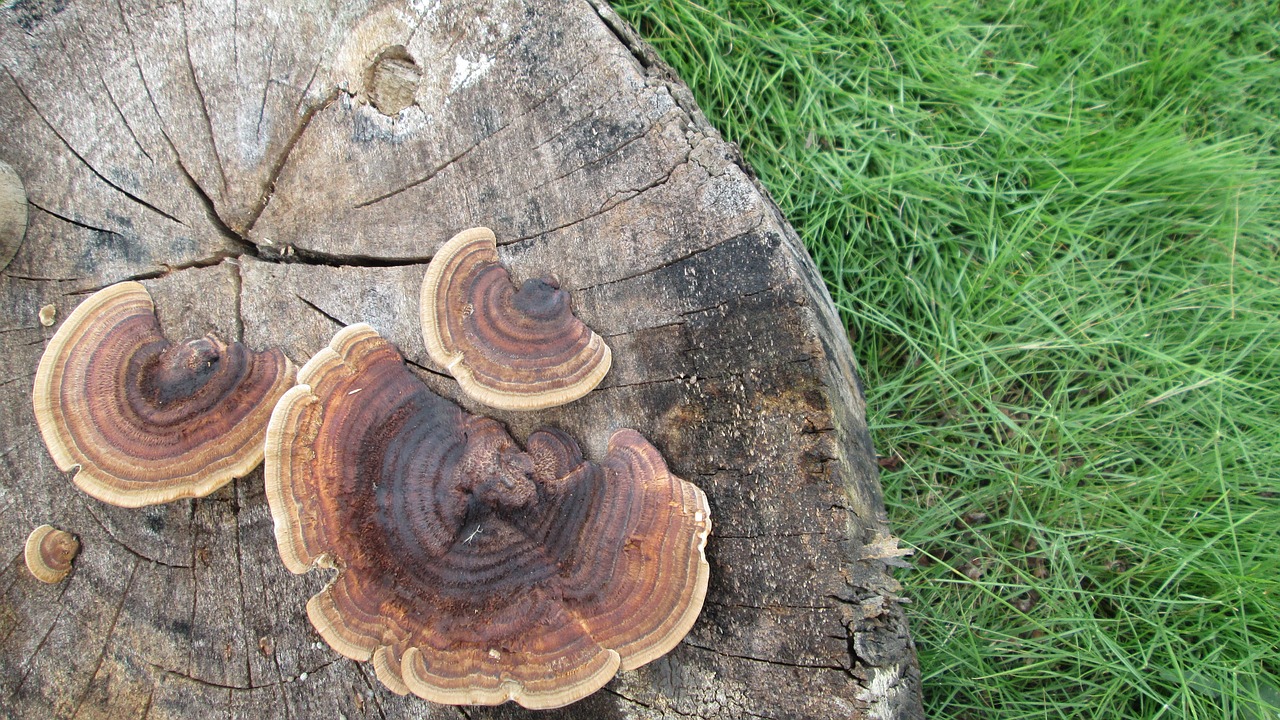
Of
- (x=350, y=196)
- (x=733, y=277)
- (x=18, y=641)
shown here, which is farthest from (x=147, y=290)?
(x=733, y=277)

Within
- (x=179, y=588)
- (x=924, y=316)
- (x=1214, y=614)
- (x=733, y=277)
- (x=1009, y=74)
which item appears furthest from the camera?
(x=1009, y=74)

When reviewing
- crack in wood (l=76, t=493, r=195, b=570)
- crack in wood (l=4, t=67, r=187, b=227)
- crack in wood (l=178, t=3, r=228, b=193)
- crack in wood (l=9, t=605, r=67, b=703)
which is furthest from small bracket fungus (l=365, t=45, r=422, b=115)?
crack in wood (l=9, t=605, r=67, b=703)

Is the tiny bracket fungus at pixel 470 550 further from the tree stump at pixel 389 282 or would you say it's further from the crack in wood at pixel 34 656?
the crack in wood at pixel 34 656

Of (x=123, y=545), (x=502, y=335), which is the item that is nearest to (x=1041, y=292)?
(x=502, y=335)

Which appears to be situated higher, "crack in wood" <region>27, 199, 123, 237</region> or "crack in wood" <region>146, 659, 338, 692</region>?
"crack in wood" <region>27, 199, 123, 237</region>

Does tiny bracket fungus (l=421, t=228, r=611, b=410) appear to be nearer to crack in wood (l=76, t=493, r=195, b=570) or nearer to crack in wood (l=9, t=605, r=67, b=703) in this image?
crack in wood (l=76, t=493, r=195, b=570)

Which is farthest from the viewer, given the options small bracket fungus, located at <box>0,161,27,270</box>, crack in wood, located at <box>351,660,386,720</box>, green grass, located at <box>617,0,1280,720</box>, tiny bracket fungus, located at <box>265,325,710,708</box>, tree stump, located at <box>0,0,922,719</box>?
green grass, located at <box>617,0,1280,720</box>

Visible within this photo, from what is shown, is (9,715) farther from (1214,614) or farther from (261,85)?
(1214,614)
